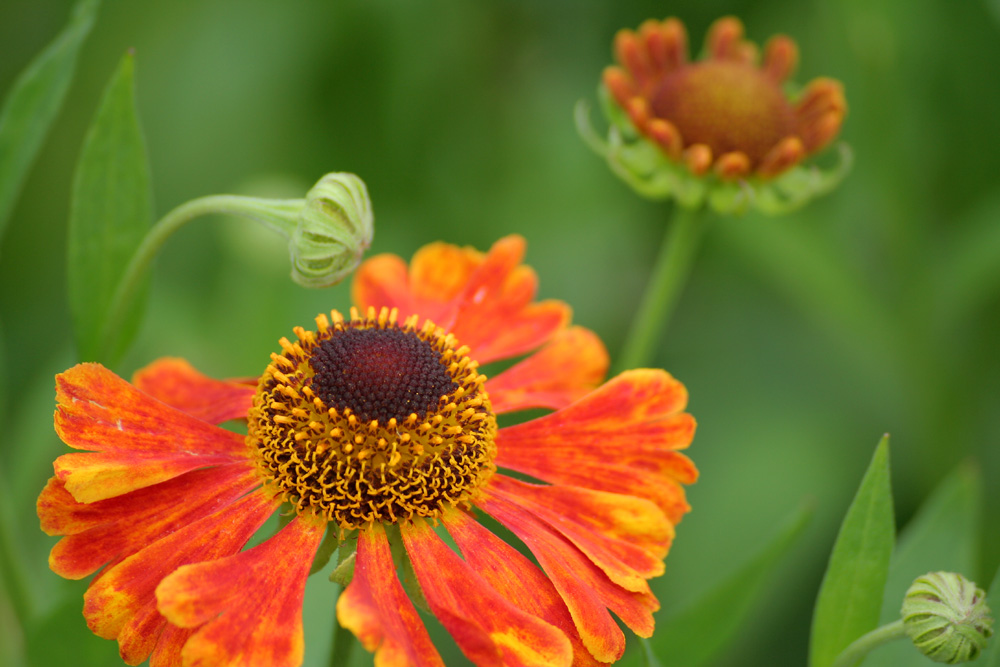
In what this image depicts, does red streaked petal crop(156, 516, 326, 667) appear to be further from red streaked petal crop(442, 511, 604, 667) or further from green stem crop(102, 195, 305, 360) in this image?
green stem crop(102, 195, 305, 360)

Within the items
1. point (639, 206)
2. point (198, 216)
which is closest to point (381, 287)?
point (198, 216)

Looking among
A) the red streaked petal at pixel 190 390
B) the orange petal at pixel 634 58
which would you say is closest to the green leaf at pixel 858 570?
the red streaked petal at pixel 190 390

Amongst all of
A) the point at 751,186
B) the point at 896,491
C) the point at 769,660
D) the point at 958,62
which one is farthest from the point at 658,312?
the point at 958,62

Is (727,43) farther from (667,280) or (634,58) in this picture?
(667,280)

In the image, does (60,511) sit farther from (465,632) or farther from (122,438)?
(465,632)

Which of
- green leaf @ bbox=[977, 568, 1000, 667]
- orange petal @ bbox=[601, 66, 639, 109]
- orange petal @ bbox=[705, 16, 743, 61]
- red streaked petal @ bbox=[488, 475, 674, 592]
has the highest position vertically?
orange petal @ bbox=[705, 16, 743, 61]

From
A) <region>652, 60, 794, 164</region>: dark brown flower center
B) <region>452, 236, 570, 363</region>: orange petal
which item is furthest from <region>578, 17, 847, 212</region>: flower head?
<region>452, 236, 570, 363</region>: orange petal
